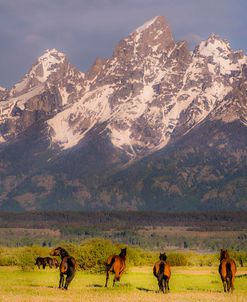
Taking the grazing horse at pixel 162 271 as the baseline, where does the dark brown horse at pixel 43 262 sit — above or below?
above

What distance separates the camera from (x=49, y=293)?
6962 cm

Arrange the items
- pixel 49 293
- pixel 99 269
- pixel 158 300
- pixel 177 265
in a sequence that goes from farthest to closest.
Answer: pixel 177 265, pixel 99 269, pixel 49 293, pixel 158 300

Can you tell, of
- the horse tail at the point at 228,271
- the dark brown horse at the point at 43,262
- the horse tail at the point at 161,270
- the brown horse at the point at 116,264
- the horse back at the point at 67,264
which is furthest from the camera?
the dark brown horse at the point at 43,262

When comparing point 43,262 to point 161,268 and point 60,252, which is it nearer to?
point 60,252

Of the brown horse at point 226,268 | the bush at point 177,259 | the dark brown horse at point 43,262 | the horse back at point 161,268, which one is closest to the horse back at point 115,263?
the horse back at point 161,268

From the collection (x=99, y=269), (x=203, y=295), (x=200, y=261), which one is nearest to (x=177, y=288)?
(x=203, y=295)

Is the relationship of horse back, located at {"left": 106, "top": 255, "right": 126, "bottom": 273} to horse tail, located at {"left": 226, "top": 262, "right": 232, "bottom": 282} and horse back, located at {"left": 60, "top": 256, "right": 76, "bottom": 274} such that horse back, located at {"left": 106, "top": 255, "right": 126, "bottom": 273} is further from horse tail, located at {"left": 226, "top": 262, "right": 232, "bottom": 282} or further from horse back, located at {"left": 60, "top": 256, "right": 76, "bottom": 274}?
horse tail, located at {"left": 226, "top": 262, "right": 232, "bottom": 282}

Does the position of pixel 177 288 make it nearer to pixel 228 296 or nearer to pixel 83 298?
pixel 228 296

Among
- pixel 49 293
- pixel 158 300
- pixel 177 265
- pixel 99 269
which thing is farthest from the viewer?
pixel 177 265

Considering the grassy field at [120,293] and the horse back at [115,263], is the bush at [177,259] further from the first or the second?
the horse back at [115,263]

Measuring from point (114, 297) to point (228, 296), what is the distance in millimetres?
9400

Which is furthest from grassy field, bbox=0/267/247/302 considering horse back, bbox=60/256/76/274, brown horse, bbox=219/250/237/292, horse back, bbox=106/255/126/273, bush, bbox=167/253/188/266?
bush, bbox=167/253/188/266

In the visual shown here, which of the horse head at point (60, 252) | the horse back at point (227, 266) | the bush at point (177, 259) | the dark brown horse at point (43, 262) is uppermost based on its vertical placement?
the bush at point (177, 259)

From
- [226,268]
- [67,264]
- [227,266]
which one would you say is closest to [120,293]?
[67,264]
